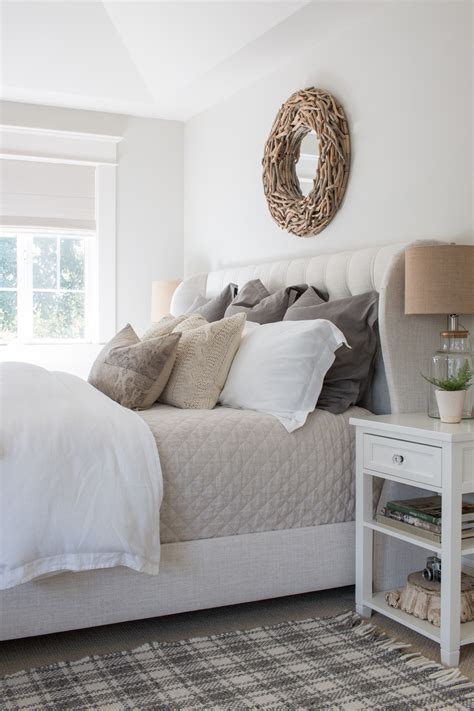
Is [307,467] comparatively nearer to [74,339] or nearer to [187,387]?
[187,387]

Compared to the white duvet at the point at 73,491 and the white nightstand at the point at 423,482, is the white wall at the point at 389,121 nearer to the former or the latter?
the white nightstand at the point at 423,482

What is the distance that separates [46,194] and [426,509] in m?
3.92

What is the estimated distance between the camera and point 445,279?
253cm

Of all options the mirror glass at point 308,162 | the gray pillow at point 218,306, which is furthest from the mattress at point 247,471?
the mirror glass at point 308,162

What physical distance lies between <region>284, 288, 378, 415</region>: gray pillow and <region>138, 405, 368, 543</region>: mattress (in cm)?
10

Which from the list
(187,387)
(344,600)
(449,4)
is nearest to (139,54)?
(449,4)

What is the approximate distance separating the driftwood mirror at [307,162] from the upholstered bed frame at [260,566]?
0.61 meters

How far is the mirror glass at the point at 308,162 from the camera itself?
12.5ft

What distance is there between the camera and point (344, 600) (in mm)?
2654

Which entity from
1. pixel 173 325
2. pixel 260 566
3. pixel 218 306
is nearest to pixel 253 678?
pixel 260 566

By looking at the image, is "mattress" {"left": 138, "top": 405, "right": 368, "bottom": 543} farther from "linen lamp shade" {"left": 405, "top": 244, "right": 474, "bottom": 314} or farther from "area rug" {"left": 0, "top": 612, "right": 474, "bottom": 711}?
"linen lamp shade" {"left": 405, "top": 244, "right": 474, "bottom": 314}

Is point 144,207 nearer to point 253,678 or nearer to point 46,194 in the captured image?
point 46,194

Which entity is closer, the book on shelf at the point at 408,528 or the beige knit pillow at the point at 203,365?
the book on shelf at the point at 408,528

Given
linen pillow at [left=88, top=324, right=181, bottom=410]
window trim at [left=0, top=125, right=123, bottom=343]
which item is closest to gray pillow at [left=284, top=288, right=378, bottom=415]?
linen pillow at [left=88, top=324, right=181, bottom=410]
